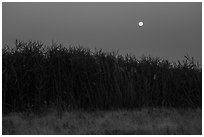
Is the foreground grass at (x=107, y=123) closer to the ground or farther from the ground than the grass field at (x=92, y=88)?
closer to the ground

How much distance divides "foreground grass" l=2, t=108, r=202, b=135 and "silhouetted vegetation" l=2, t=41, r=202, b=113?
0.58m

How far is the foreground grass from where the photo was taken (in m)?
6.03

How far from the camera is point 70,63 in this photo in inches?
348

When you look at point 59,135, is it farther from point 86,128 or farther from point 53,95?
point 53,95

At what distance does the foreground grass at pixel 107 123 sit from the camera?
19.8 feet

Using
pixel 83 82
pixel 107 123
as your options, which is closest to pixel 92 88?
pixel 83 82

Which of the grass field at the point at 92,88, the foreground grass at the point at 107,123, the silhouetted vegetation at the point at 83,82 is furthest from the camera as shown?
the silhouetted vegetation at the point at 83,82

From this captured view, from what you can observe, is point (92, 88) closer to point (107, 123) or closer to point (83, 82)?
point (83, 82)

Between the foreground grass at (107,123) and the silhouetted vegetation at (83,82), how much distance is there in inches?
22.9

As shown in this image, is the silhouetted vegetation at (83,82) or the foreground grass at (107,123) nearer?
the foreground grass at (107,123)

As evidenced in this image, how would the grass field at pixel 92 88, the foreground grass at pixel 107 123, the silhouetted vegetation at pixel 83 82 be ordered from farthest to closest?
the silhouetted vegetation at pixel 83 82, the grass field at pixel 92 88, the foreground grass at pixel 107 123

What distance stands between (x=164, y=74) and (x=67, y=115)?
314 centimetres

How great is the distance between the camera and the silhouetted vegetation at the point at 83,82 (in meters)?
8.31

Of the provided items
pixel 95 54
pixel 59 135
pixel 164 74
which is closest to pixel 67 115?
pixel 59 135
